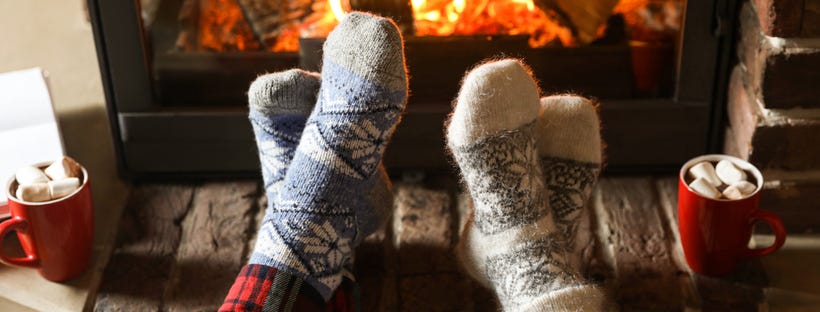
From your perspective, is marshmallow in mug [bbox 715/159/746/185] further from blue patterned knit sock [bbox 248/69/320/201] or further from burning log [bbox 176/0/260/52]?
burning log [bbox 176/0/260/52]

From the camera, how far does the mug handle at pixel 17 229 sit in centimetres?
121

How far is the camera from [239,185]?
58.7 inches

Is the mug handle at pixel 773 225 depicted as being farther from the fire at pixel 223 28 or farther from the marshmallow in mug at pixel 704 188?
the fire at pixel 223 28

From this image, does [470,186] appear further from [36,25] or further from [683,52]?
[36,25]

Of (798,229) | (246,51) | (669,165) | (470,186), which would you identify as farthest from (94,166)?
(798,229)

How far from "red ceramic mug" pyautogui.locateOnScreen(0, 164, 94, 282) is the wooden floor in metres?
0.06

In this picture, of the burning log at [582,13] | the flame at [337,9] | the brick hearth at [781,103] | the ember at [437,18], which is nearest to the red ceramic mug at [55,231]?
the ember at [437,18]

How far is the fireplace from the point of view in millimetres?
1332

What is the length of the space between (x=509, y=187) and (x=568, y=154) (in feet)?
0.45

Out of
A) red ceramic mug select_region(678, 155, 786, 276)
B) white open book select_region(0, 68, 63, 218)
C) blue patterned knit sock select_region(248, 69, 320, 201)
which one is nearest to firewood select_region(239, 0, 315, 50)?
blue patterned knit sock select_region(248, 69, 320, 201)

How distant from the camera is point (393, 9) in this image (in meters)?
1.32

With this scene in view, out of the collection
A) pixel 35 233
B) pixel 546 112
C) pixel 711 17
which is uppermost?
pixel 711 17

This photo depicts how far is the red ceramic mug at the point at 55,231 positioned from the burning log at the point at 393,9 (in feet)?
1.44

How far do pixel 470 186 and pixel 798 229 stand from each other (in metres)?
0.53
